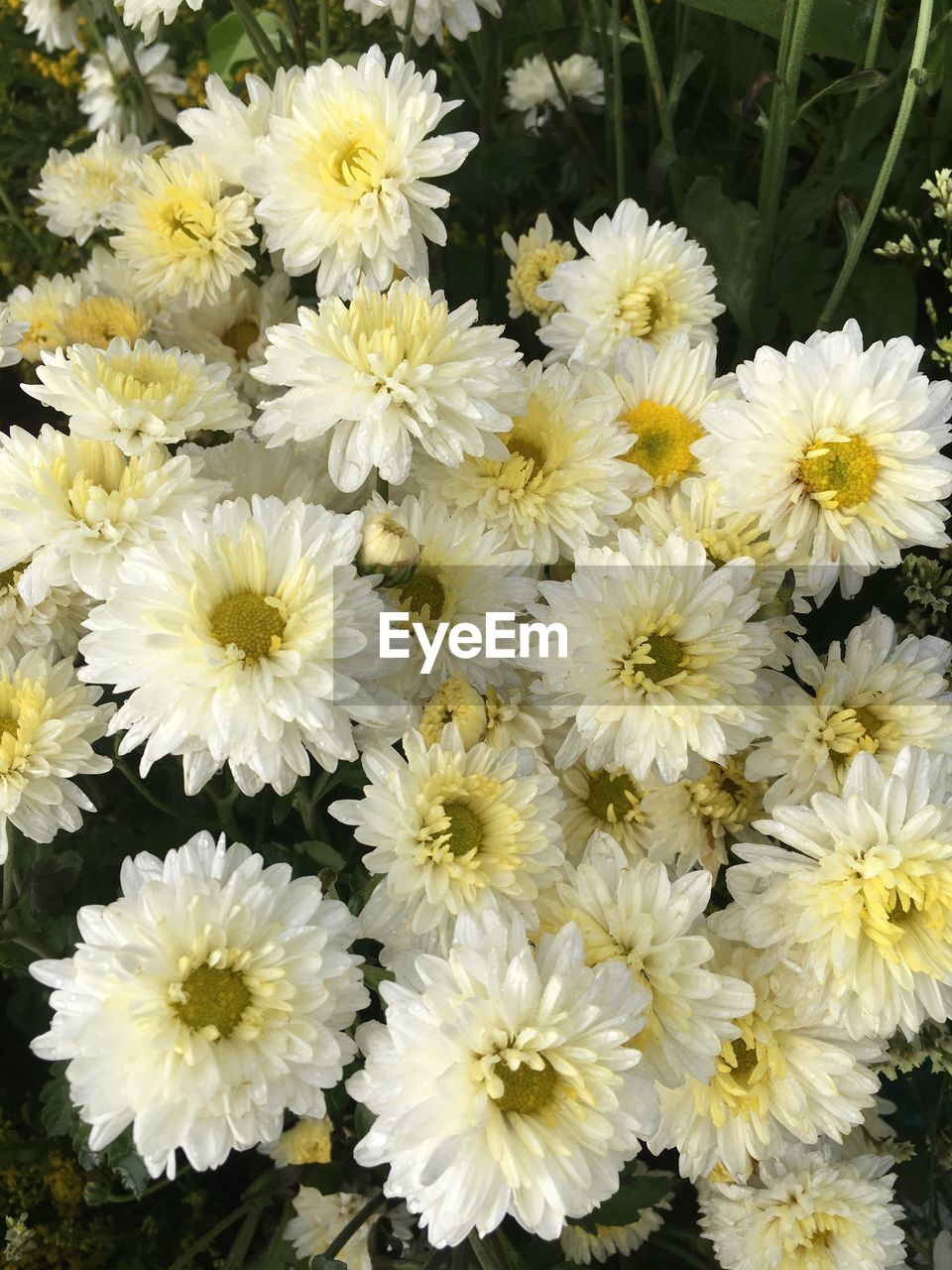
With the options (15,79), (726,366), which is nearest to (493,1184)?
(726,366)

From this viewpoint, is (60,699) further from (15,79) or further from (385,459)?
(15,79)

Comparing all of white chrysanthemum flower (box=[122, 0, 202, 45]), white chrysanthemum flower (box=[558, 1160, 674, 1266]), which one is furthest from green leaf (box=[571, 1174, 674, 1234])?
white chrysanthemum flower (box=[122, 0, 202, 45])

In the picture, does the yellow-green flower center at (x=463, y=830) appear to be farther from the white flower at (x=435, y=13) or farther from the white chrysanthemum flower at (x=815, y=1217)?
the white flower at (x=435, y=13)

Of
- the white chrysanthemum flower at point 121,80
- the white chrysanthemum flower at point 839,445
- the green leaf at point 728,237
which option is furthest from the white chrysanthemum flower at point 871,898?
the white chrysanthemum flower at point 121,80

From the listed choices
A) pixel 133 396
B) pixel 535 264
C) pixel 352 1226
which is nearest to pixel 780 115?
pixel 535 264

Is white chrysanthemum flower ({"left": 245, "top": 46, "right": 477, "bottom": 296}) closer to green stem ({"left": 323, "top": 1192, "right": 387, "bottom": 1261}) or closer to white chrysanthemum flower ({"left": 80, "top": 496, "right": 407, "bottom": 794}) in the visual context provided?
white chrysanthemum flower ({"left": 80, "top": 496, "right": 407, "bottom": 794})
